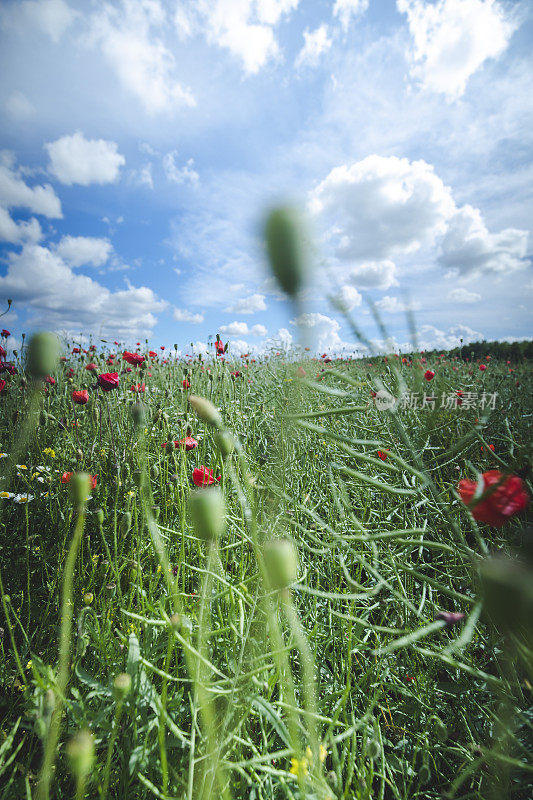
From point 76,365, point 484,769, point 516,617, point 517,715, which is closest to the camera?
point 516,617

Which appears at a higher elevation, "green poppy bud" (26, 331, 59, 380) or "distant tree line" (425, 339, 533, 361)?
"distant tree line" (425, 339, 533, 361)

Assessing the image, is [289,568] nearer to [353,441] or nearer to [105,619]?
[353,441]

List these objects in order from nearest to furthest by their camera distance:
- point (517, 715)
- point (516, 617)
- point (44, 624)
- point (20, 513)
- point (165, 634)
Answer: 1. point (516, 617)
2. point (517, 715)
3. point (165, 634)
4. point (44, 624)
5. point (20, 513)

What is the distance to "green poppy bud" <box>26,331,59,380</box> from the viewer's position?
87 centimetres

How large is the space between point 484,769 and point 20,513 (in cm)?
189

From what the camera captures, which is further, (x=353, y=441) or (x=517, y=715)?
(x=517, y=715)

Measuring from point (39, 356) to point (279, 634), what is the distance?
814 millimetres

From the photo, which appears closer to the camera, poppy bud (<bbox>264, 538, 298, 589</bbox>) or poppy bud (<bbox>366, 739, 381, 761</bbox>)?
poppy bud (<bbox>264, 538, 298, 589</bbox>)

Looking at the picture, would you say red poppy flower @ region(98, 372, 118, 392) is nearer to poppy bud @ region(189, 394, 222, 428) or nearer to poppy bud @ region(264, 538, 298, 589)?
poppy bud @ region(189, 394, 222, 428)

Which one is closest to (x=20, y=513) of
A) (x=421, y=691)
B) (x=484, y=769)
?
(x=421, y=691)

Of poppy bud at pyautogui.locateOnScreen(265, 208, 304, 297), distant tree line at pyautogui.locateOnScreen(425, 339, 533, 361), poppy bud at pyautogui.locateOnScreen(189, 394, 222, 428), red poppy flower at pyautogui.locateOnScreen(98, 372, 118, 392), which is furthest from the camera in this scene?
distant tree line at pyautogui.locateOnScreen(425, 339, 533, 361)

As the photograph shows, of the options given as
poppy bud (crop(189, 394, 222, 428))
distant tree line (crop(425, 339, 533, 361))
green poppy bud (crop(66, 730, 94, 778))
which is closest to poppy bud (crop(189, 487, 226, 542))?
poppy bud (crop(189, 394, 222, 428))

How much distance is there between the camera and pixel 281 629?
3.18 ft

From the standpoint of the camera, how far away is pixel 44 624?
1231 mm
